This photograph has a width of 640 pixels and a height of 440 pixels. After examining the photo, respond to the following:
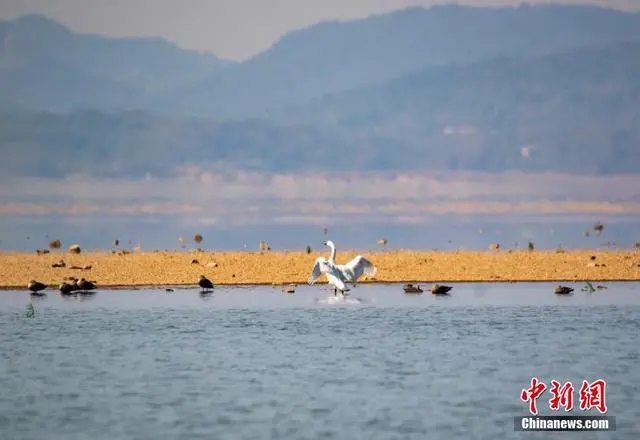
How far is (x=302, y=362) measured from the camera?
27.4 metres

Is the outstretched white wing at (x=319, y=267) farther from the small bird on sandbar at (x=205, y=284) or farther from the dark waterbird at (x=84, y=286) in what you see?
the dark waterbird at (x=84, y=286)

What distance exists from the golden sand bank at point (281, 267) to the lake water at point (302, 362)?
4165mm

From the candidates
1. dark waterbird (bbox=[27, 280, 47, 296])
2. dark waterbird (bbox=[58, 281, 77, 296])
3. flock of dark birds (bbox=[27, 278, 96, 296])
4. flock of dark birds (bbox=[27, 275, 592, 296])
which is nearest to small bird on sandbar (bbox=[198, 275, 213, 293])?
flock of dark birds (bbox=[27, 275, 592, 296])

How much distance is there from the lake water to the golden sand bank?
4.16 meters

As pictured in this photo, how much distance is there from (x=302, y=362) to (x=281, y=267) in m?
22.8

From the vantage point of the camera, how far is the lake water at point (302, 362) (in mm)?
20375

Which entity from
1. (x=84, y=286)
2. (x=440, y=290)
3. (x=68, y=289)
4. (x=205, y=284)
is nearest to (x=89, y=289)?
(x=84, y=286)

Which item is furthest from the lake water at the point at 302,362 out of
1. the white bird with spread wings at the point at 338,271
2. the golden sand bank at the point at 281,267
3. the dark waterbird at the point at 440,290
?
the golden sand bank at the point at 281,267

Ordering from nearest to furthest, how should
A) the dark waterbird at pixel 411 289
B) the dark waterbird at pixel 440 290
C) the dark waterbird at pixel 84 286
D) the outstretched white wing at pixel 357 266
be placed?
the outstretched white wing at pixel 357 266, the dark waterbird at pixel 440 290, the dark waterbird at pixel 411 289, the dark waterbird at pixel 84 286

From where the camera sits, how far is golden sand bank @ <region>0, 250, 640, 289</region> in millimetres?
47312

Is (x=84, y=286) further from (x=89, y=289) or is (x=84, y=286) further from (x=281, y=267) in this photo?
(x=281, y=267)

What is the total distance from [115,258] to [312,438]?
34245mm

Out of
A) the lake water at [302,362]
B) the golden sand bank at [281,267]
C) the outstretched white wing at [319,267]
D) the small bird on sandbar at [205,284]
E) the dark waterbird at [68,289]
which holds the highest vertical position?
the golden sand bank at [281,267]

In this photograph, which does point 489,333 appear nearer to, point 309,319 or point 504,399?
point 309,319
